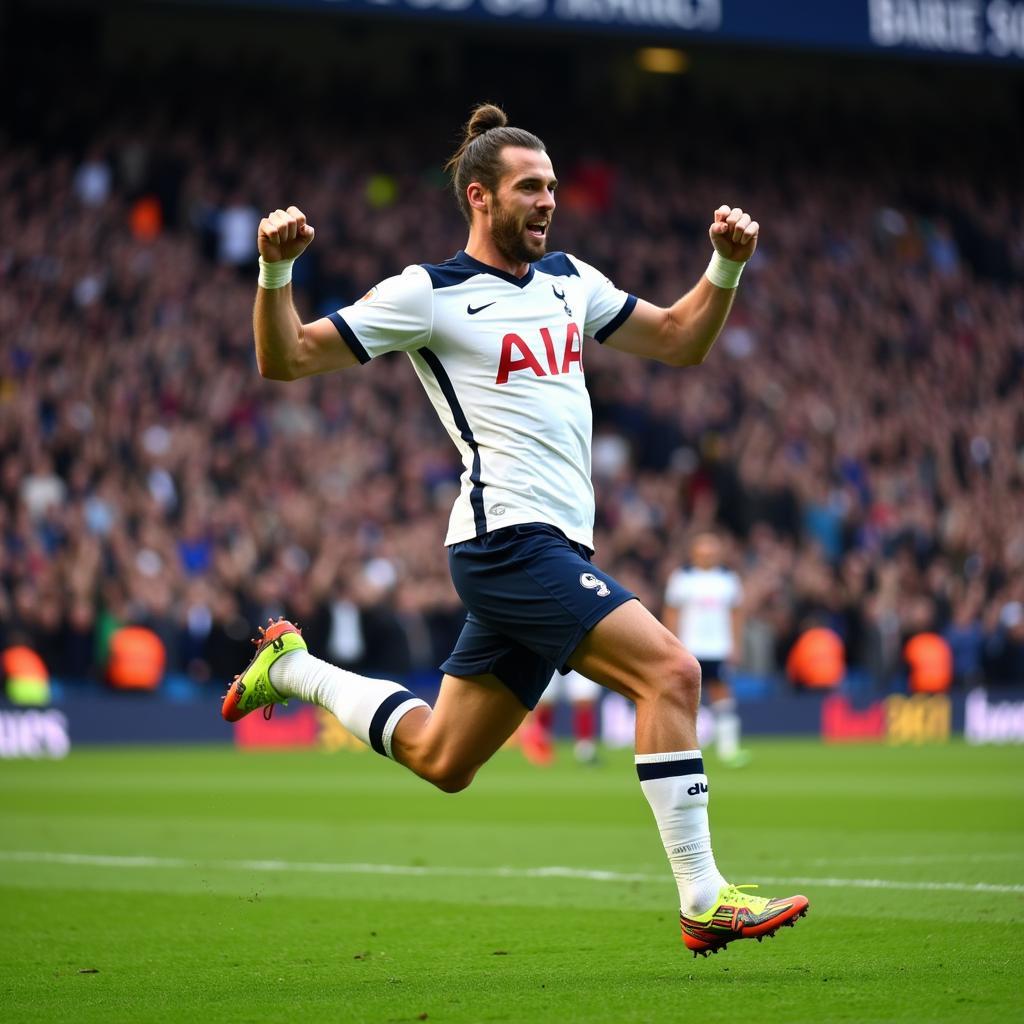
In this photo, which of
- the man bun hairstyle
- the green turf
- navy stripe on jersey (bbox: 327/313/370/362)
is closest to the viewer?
the green turf

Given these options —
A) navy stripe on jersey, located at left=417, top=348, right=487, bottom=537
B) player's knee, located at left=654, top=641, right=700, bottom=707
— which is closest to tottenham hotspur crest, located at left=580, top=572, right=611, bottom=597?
player's knee, located at left=654, top=641, right=700, bottom=707

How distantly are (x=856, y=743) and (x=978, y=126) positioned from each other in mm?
16011

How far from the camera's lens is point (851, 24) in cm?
2984

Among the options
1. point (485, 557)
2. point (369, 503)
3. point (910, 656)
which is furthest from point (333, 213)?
point (485, 557)

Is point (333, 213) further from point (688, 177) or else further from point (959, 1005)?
point (959, 1005)

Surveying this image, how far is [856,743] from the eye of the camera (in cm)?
2519

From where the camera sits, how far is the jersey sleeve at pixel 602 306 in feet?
23.4

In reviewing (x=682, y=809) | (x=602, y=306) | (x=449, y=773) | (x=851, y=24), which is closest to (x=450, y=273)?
(x=602, y=306)

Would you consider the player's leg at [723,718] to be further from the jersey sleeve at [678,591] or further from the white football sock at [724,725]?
the jersey sleeve at [678,591]

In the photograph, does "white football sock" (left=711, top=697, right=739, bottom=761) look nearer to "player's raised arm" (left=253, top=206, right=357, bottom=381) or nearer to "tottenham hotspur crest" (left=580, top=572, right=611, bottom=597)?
"tottenham hotspur crest" (left=580, top=572, right=611, bottom=597)

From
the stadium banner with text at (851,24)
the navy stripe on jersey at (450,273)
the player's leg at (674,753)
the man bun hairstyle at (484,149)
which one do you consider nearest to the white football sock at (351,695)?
the player's leg at (674,753)

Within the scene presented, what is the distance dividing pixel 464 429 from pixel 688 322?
3.50 ft

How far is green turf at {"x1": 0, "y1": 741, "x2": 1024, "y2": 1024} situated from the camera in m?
6.00

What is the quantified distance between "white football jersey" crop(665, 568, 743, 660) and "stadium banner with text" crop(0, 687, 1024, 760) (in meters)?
2.79
